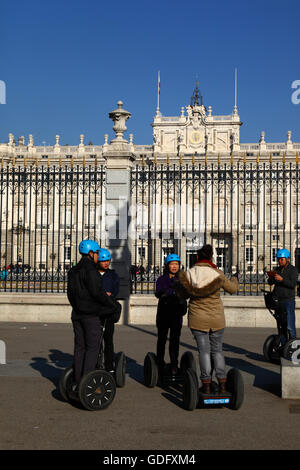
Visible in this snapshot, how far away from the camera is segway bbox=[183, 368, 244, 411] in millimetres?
5898

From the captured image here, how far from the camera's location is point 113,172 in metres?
13.6

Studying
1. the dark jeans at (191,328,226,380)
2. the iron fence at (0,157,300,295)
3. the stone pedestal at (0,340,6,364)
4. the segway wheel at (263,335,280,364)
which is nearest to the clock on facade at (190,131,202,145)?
the iron fence at (0,157,300,295)

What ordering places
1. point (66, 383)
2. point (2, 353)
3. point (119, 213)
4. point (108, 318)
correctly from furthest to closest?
point (119, 213) → point (2, 353) → point (108, 318) → point (66, 383)

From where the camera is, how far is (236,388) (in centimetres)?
595

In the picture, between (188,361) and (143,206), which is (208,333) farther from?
(143,206)

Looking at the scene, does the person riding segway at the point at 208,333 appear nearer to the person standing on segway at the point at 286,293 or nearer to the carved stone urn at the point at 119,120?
the person standing on segway at the point at 286,293

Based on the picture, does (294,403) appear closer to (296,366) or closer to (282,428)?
(296,366)

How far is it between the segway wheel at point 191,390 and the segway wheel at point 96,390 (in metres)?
0.79

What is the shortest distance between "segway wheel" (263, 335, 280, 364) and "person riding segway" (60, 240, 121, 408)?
3.55 m

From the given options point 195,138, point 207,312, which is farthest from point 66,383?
point 195,138

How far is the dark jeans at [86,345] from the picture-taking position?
243 inches

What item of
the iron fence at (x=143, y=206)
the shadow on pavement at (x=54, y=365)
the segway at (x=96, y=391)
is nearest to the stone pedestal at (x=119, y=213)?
the iron fence at (x=143, y=206)

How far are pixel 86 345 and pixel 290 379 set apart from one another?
2392mm
